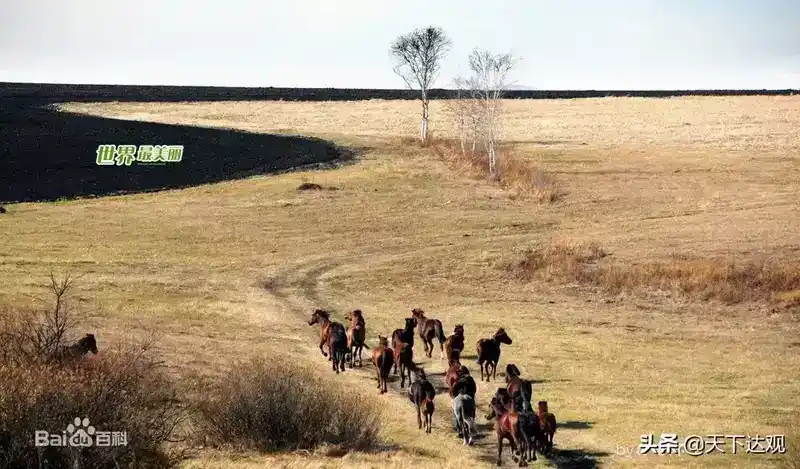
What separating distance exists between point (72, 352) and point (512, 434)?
9527 mm

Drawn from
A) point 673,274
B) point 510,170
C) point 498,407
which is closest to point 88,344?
point 498,407

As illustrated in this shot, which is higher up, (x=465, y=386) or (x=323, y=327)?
(x=465, y=386)

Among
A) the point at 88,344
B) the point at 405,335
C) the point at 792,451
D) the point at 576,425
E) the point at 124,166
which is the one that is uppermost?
the point at 124,166

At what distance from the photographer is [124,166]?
71.3 metres

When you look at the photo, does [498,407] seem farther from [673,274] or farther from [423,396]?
[673,274]

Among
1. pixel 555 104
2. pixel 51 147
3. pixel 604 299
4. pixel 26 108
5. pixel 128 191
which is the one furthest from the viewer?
pixel 555 104

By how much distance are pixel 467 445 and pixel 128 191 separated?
45685mm

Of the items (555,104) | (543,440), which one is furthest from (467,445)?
(555,104)

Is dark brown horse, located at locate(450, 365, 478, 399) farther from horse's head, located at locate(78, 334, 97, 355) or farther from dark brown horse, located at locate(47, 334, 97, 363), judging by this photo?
horse's head, located at locate(78, 334, 97, 355)

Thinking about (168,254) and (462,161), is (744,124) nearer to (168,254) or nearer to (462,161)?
(462,161)

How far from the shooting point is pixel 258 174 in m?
67.1

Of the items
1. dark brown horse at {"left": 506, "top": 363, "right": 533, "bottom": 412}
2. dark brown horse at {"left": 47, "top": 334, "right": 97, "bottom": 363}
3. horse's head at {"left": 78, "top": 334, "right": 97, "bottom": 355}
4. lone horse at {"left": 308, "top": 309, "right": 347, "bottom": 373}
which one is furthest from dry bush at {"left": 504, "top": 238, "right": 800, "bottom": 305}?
dark brown horse at {"left": 47, "top": 334, "right": 97, "bottom": 363}

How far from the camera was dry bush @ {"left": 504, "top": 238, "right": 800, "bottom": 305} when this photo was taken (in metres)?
34.2

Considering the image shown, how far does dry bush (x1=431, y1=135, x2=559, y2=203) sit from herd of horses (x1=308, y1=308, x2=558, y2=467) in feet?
104
